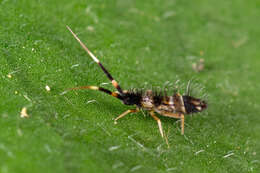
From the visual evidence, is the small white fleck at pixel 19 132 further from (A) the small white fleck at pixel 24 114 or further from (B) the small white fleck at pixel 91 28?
(B) the small white fleck at pixel 91 28

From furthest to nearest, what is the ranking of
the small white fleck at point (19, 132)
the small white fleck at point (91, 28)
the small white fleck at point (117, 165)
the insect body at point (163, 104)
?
the small white fleck at point (91, 28) → the insect body at point (163, 104) → the small white fleck at point (117, 165) → the small white fleck at point (19, 132)

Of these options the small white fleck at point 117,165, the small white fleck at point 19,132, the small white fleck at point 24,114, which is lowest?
the small white fleck at point 117,165

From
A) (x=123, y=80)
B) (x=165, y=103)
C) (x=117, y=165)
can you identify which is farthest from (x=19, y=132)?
(x=165, y=103)

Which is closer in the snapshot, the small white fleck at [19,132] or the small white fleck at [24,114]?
the small white fleck at [19,132]

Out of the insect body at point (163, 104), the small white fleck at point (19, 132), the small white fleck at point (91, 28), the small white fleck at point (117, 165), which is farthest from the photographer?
the small white fleck at point (91, 28)

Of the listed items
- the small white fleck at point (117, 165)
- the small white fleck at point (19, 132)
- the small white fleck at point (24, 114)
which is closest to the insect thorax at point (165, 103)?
the small white fleck at point (117, 165)

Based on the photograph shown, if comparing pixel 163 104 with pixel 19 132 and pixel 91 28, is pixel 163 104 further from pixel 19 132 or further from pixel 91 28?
pixel 19 132

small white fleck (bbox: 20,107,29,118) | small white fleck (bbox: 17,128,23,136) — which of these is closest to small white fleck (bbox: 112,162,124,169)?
small white fleck (bbox: 17,128,23,136)

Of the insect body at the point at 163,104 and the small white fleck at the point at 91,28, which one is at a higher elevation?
the small white fleck at the point at 91,28
